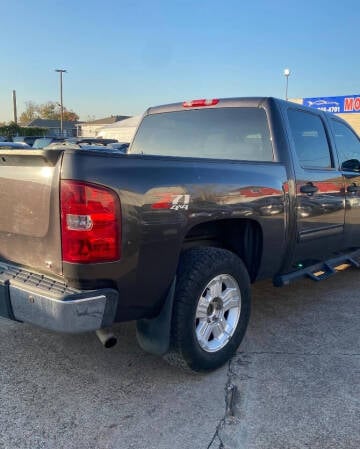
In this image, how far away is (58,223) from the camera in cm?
256

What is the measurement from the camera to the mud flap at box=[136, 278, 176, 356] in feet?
9.72

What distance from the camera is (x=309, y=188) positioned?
13.5 ft

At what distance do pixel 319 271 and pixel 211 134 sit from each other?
1723mm

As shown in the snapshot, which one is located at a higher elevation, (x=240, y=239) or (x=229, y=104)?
(x=229, y=104)

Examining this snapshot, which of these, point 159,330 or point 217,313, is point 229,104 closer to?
point 217,313

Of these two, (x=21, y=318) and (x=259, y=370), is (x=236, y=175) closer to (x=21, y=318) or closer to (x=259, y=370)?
(x=259, y=370)

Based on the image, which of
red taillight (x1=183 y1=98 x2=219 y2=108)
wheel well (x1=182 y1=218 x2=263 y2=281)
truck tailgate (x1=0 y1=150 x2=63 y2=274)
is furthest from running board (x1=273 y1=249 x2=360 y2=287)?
truck tailgate (x1=0 y1=150 x2=63 y2=274)

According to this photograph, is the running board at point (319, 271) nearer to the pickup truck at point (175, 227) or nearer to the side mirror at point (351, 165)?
the pickup truck at point (175, 227)

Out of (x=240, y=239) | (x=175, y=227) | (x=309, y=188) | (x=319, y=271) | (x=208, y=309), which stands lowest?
(x=319, y=271)

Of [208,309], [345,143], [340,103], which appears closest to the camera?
[208,309]

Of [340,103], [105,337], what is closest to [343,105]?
[340,103]

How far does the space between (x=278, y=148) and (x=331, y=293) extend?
2.20 metres

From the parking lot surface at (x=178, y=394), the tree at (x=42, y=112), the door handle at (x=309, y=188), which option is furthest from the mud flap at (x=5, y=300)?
the tree at (x=42, y=112)

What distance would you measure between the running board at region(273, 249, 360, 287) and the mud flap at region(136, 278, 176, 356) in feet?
4.72
